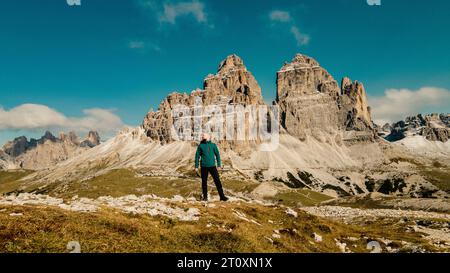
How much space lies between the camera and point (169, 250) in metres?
18.2

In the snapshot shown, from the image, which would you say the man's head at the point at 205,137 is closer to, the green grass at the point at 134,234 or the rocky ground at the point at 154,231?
the rocky ground at the point at 154,231

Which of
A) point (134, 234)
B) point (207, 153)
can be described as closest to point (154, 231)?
point (134, 234)

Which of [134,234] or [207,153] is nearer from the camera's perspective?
[134,234]

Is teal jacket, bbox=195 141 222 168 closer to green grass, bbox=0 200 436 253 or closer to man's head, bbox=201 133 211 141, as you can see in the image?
man's head, bbox=201 133 211 141

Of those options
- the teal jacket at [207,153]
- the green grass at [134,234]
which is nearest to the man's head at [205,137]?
the teal jacket at [207,153]
